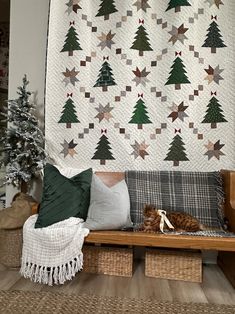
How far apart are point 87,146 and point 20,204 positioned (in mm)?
731

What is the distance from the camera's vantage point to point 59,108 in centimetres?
251

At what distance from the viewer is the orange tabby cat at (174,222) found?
77.3 inches

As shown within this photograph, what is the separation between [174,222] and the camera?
6.61 ft

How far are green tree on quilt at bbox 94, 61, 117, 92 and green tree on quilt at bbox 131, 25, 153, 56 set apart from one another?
0.91 feet

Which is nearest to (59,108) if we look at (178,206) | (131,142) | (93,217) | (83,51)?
(83,51)

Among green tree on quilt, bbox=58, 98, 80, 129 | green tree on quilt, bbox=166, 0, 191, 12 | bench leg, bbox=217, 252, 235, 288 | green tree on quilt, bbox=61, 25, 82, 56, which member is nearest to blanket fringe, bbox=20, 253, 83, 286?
bench leg, bbox=217, 252, 235, 288

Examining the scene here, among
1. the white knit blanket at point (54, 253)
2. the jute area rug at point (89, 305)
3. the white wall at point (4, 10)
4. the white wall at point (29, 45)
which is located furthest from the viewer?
the white wall at point (4, 10)

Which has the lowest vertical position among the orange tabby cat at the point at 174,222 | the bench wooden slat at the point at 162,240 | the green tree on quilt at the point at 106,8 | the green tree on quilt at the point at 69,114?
the bench wooden slat at the point at 162,240

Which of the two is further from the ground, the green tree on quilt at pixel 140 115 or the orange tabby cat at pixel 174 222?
the green tree on quilt at pixel 140 115

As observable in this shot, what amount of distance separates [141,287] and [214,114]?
1.45m

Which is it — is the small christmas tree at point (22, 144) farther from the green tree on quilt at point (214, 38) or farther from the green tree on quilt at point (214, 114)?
the green tree on quilt at point (214, 38)

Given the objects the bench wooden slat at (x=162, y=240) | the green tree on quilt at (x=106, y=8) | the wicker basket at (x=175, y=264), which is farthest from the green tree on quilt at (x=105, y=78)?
the wicker basket at (x=175, y=264)

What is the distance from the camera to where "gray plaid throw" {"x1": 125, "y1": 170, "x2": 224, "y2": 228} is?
2.20 meters

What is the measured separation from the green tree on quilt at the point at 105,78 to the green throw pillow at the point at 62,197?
79 cm
